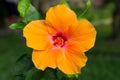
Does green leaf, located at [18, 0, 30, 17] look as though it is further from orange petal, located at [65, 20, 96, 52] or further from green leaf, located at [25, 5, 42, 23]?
orange petal, located at [65, 20, 96, 52]

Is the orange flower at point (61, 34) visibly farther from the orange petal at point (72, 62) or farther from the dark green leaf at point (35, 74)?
the dark green leaf at point (35, 74)

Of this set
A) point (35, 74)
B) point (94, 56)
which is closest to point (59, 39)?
point (35, 74)

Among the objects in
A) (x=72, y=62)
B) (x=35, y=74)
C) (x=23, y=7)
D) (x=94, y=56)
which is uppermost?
(x=23, y=7)

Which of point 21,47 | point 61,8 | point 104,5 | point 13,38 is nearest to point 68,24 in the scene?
point 61,8

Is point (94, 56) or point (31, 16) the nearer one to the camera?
point (31, 16)

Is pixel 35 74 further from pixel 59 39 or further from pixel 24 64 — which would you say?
pixel 59 39

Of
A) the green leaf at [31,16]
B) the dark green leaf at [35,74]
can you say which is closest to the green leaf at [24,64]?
the dark green leaf at [35,74]

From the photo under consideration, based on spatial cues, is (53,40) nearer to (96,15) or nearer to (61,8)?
(61,8)
